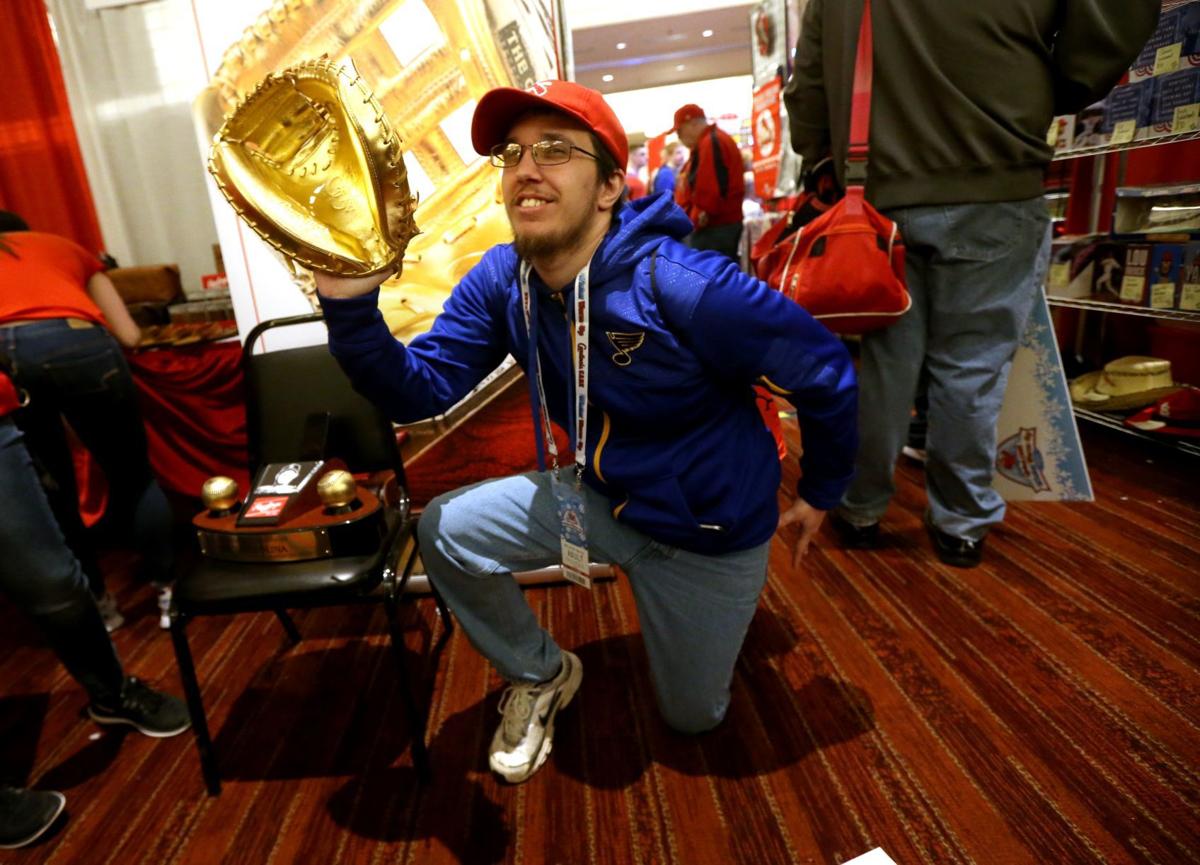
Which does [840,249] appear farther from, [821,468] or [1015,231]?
[821,468]

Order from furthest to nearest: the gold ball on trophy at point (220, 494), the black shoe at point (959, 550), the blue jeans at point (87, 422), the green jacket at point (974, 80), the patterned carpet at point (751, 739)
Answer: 1. the black shoe at point (959, 550)
2. the blue jeans at point (87, 422)
3. the green jacket at point (974, 80)
4. the gold ball on trophy at point (220, 494)
5. the patterned carpet at point (751, 739)

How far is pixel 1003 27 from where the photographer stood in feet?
5.24

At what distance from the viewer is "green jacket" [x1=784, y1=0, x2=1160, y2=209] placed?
1575mm

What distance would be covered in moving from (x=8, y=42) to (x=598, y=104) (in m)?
3.29

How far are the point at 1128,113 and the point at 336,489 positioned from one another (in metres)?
3.12

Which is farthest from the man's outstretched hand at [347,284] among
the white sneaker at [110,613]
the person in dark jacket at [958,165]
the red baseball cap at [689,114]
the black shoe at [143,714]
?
the red baseball cap at [689,114]

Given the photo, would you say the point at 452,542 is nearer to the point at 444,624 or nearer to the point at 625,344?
the point at 625,344

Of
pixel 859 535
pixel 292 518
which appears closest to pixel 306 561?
pixel 292 518

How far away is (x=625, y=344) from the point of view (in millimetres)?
1177

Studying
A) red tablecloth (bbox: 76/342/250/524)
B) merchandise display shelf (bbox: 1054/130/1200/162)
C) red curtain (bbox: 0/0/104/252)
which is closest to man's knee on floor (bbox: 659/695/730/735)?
red tablecloth (bbox: 76/342/250/524)

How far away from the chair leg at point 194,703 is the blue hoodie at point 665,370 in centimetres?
59

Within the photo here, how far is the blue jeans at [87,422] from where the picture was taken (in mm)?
1803

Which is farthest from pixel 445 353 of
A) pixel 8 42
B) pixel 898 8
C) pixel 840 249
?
pixel 8 42

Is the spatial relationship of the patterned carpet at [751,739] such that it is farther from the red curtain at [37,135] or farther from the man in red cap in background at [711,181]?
the man in red cap in background at [711,181]
